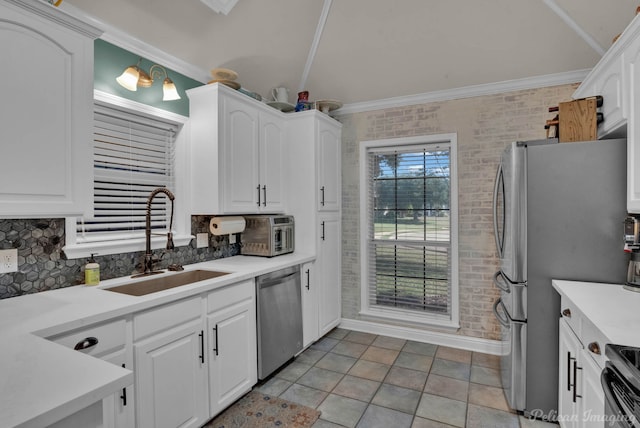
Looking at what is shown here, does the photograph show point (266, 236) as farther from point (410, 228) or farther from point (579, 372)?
point (579, 372)

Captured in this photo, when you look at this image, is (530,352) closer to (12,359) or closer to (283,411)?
(283,411)

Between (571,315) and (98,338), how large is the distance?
238cm

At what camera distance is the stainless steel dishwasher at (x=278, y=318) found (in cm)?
261

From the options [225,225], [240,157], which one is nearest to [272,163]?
[240,157]

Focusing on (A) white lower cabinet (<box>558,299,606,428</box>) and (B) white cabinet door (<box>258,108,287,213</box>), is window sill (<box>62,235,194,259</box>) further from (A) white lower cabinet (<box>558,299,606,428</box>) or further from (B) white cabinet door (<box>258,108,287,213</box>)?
(A) white lower cabinet (<box>558,299,606,428</box>)

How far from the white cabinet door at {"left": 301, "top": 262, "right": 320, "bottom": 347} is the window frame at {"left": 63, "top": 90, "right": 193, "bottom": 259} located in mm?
1117

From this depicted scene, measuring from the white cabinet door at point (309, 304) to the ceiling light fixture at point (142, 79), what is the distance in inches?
71.7

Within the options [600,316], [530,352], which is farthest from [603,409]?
[530,352]

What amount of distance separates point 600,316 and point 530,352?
2.88 feet

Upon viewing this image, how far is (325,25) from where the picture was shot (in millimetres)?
3006

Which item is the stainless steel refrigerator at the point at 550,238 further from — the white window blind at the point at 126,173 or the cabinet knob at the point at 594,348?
the white window blind at the point at 126,173

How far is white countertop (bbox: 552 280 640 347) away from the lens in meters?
1.29

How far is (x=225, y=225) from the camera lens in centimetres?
280

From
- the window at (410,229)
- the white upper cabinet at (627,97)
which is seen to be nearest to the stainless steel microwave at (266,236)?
the window at (410,229)
